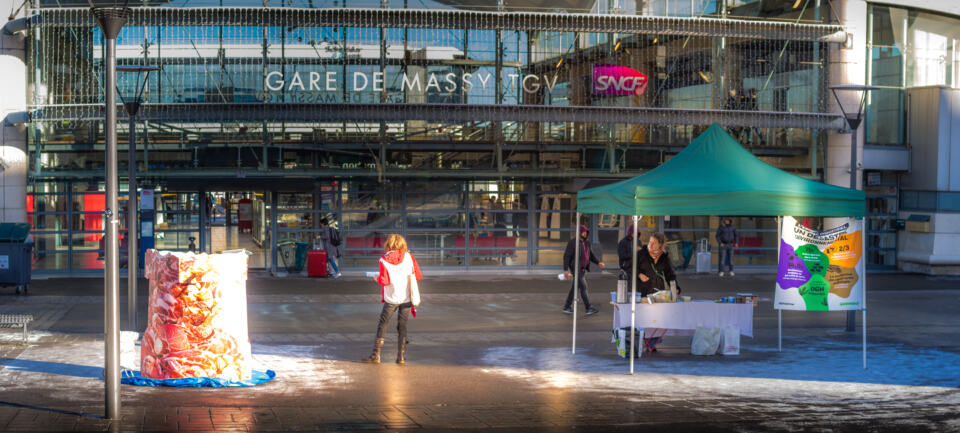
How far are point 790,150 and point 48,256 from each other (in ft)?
65.9

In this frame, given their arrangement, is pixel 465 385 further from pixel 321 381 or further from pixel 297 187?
pixel 297 187

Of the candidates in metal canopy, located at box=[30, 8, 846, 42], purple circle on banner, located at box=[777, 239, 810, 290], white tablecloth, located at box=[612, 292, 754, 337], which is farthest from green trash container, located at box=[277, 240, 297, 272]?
purple circle on banner, located at box=[777, 239, 810, 290]

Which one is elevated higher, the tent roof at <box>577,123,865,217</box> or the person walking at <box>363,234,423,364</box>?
the tent roof at <box>577,123,865,217</box>

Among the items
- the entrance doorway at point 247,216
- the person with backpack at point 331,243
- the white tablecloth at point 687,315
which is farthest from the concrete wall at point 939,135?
the entrance doorway at point 247,216

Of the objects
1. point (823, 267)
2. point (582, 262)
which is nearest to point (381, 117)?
point (582, 262)

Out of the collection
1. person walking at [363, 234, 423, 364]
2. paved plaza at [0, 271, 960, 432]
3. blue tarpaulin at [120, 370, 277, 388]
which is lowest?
paved plaza at [0, 271, 960, 432]

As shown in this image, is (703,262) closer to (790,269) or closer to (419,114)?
(419,114)

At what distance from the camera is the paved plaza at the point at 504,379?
962cm

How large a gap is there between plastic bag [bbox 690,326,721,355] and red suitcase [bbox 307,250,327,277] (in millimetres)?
13385

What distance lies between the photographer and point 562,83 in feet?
86.7

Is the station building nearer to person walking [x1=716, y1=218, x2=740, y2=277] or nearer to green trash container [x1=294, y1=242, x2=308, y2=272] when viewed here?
green trash container [x1=294, y1=242, x2=308, y2=272]

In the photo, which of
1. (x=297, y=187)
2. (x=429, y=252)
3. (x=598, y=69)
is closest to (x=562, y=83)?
(x=598, y=69)

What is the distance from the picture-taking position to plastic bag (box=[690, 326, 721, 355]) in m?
13.7

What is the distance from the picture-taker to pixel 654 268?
48.5 ft
